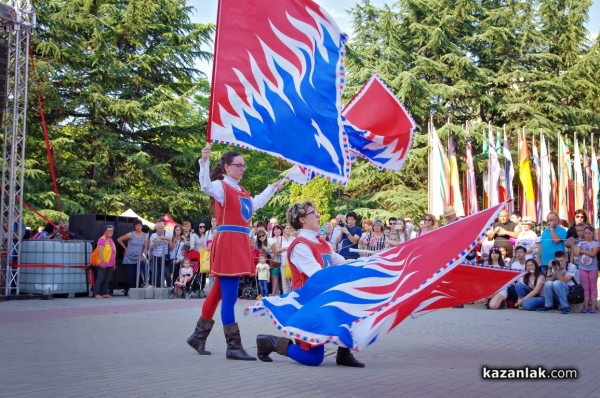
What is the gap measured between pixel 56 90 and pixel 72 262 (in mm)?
20032

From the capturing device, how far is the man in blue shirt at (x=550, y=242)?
14.8m

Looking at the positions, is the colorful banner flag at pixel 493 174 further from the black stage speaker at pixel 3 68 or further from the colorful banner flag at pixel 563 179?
the black stage speaker at pixel 3 68

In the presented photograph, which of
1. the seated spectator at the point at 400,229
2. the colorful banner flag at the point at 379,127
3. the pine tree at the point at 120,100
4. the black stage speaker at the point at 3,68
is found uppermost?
the pine tree at the point at 120,100

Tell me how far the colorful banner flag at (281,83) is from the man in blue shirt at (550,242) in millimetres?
8485

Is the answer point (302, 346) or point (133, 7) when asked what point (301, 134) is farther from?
point (133, 7)

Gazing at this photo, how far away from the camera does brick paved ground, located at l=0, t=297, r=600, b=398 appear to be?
558 centimetres

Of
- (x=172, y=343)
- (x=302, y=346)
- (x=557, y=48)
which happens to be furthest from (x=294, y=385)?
(x=557, y=48)

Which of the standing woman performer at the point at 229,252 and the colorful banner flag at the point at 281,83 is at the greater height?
the colorful banner flag at the point at 281,83

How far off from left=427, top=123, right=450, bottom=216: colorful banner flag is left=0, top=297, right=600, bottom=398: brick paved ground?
1723cm

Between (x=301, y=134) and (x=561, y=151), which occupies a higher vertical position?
(x=561, y=151)

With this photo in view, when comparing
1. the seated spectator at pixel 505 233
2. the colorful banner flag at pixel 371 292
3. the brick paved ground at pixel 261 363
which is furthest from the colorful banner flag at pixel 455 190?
the colorful banner flag at pixel 371 292

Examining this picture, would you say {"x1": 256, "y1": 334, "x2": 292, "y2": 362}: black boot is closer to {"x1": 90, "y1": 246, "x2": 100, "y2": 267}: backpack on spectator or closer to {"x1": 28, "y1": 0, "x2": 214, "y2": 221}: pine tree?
{"x1": 90, "y1": 246, "x2": 100, "y2": 267}: backpack on spectator

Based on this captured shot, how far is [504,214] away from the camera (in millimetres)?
16469

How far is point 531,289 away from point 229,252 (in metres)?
9.77
